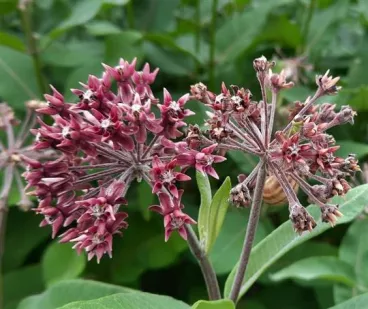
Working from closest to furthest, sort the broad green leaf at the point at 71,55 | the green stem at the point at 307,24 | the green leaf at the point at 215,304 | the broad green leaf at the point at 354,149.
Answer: the green leaf at the point at 215,304 → the broad green leaf at the point at 354,149 → the broad green leaf at the point at 71,55 → the green stem at the point at 307,24

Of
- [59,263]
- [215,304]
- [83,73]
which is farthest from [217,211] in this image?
[83,73]

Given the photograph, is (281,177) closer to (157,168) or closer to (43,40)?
(157,168)

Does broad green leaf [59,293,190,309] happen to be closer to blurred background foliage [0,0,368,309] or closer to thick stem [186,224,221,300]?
thick stem [186,224,221,300]

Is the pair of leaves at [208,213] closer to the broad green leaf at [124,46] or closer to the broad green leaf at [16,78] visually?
the broad green leaf at [124,46]

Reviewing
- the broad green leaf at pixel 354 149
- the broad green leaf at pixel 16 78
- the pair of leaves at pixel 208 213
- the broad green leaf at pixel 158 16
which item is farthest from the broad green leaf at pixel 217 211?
the broad green leaf at pixel 158 16

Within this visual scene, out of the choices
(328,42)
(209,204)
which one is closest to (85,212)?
(209,204)

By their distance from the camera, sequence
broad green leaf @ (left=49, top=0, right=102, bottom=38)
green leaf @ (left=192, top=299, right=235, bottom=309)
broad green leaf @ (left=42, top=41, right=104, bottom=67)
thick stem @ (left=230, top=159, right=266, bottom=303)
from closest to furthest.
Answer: green leaf @ (left=192, top=299, right=235, bottom=309), thick stem @ (left=230, top=159, right=266, bottom=303), broad green leaf @ (left=49, top=0, right=102, bottom=38), broad green leaf @ (left=42, top=41, right=104, bottom=67)

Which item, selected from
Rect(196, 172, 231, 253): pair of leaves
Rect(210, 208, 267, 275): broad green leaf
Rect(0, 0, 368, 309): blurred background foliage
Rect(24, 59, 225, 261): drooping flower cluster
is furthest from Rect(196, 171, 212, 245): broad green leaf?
Rect(210, 208, 267, 275): broad green leaf
